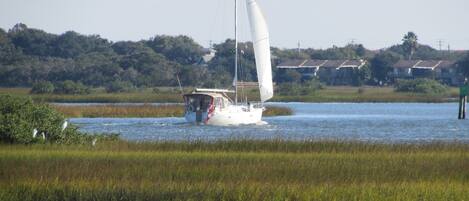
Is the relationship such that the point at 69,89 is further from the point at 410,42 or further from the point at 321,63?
the point at 410,42

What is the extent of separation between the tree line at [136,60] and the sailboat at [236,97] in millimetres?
48862

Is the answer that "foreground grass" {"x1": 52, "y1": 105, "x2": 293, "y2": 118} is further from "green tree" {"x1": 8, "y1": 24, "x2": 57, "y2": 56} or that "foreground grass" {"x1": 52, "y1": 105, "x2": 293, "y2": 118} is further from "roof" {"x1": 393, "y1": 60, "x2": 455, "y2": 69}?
"green tree" {"x1": 8, "y1": 24, "x2": 57, "y2": 56}

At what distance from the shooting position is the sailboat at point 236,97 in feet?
212

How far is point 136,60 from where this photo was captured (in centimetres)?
14950

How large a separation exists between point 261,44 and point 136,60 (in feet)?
274

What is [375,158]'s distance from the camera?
35.1 m

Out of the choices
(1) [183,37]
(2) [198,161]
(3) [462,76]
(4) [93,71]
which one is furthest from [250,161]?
(1) [183,37]

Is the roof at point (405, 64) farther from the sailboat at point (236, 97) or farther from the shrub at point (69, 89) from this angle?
the sailboat at point (236, 97)

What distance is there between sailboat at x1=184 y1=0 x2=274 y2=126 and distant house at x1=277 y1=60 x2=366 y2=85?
88737 mm

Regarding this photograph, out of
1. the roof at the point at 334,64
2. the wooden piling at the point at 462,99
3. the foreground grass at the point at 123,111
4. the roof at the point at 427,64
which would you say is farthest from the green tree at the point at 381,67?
the foreground grass at the point at 123,111

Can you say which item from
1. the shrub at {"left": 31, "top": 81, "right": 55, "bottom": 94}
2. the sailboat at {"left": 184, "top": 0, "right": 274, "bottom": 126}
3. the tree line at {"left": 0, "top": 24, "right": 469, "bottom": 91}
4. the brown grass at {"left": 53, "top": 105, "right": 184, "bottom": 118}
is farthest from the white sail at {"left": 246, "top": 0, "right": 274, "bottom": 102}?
the tree line at {"left": 0, "top": 24, "right": 469, "bottom": 91}

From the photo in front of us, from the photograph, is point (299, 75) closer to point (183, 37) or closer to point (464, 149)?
point (183, 37)

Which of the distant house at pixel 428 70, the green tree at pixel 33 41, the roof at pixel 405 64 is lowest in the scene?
the distant house at pixel 428 70

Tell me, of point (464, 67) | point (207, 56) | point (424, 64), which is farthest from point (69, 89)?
point (424, 64)
